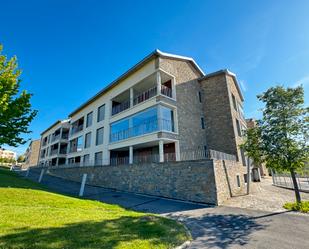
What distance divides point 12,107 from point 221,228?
17694 mm

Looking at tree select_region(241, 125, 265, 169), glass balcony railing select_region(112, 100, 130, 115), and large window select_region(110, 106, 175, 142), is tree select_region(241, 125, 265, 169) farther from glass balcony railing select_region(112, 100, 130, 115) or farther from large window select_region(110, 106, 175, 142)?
glass balcony railing select_region(112, 100, 130, 115)

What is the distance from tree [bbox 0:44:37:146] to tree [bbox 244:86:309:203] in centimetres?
1853

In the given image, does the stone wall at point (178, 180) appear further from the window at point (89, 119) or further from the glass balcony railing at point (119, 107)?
the window at point (89, 119)

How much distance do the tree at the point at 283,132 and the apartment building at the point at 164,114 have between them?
718cm

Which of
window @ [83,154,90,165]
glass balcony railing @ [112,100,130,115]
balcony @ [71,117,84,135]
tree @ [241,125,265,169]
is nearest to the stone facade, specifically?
tree @ [241,125,265,169]

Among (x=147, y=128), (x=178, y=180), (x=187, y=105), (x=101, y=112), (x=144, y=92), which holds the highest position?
(x=144, y=92)

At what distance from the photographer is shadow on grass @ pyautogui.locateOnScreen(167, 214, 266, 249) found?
5617 millimetres

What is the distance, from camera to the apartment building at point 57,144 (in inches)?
1432

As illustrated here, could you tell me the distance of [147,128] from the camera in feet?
54.6

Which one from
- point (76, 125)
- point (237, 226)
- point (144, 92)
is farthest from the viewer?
point (76, 125)

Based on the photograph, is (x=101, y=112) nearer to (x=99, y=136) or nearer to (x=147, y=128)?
(x=99, y=136)

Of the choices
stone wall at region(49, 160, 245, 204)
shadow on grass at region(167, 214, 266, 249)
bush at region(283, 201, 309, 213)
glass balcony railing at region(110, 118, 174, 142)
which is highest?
glass balcony railing at region(110, 118, 174, 142)

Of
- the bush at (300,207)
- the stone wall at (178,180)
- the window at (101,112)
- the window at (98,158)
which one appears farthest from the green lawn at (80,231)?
the window at (101,112)

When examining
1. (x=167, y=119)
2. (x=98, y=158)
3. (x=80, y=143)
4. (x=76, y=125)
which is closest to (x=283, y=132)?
(x=167, y=119)
